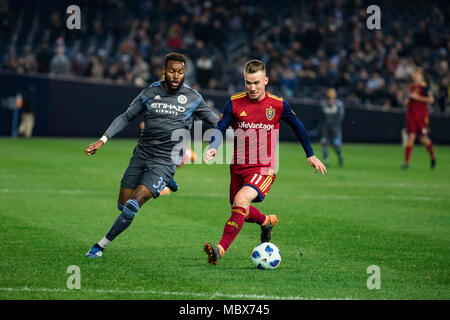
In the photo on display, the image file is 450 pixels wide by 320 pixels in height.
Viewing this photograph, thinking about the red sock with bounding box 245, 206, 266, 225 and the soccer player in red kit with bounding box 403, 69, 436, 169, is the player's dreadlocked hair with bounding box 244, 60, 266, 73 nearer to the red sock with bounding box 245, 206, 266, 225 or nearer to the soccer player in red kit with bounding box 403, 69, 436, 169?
the red sock with bounding box 245, 206, 266, 225

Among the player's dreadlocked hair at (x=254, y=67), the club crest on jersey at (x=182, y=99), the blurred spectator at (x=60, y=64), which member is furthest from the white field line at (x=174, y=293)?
the blurred spectator at (x=60, y=64)

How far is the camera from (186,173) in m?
19.0

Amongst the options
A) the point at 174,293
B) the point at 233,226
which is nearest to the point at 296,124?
the point at 233,226

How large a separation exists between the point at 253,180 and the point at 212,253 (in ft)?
3.25

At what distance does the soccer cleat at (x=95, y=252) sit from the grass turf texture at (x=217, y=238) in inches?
3.3

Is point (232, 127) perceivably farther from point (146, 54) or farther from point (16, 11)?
point (16, 11)

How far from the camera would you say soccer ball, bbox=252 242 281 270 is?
7.51 meters

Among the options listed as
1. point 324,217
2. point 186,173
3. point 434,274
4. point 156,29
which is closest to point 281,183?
point 186,173

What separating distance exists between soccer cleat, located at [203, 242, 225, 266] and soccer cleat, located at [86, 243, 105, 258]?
4.12ft

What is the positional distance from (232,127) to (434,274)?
272cm

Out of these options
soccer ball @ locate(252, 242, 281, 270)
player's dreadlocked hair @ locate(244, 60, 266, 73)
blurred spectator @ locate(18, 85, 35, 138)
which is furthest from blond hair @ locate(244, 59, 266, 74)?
blurred spectator @ locate(18, 85, 35, 138)

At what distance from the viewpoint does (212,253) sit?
24.6ft

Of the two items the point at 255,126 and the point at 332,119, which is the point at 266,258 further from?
the point at 332,119

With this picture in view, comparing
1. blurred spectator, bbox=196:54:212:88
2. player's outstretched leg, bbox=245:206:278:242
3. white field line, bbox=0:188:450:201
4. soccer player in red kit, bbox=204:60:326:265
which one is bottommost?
white field line, bbox=0:188:450:201
